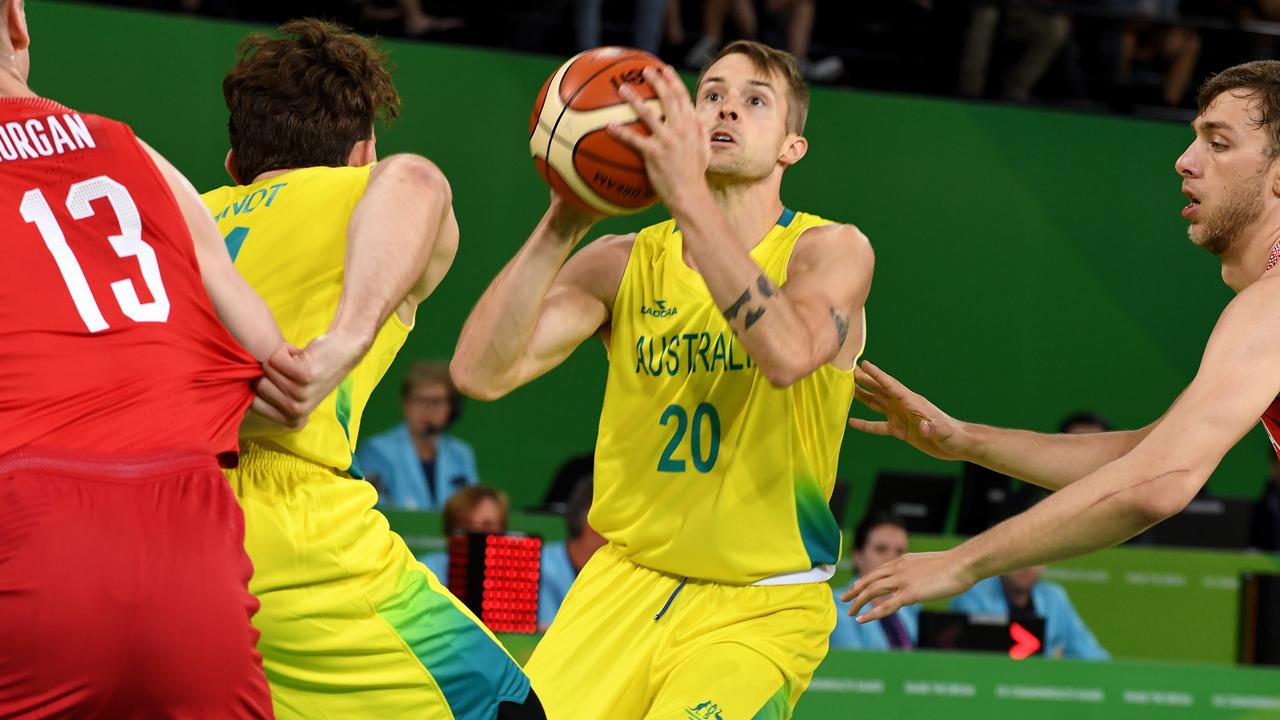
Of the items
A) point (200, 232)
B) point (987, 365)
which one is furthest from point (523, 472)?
point (200, 232)

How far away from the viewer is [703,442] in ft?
13.5

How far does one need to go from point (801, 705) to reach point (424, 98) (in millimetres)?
6194

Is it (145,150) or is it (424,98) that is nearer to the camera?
(145,150)

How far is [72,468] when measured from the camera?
2.60 meters

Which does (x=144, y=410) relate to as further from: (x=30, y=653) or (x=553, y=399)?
(x=553, y=399)

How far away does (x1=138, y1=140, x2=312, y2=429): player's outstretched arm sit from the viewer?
2.91 metres

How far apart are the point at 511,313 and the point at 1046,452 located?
4.99ft

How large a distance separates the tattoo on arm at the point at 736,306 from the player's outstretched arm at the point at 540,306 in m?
0.45

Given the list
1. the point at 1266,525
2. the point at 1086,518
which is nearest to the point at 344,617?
the point at 1086,518

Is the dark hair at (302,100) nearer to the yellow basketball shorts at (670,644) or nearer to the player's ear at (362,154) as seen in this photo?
the player's ear at (362,154)

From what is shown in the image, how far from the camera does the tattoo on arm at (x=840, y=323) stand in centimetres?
383

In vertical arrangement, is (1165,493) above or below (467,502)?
above

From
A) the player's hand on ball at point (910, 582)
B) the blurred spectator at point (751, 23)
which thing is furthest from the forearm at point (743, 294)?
the blurred spectator at point (751, 23)

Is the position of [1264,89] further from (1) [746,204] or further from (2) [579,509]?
(2) [579,509]
